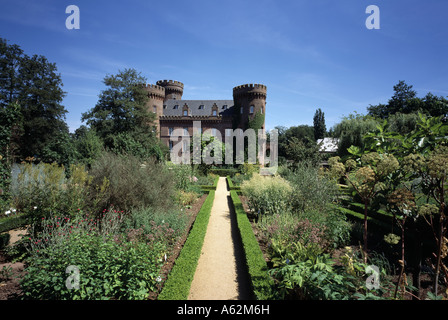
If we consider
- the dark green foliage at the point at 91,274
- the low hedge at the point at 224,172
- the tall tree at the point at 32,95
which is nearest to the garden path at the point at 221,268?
the dark green foliage at the point at 91,274

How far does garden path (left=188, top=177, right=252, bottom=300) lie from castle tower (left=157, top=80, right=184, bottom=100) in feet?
111

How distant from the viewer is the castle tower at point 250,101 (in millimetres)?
32625

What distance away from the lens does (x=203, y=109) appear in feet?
120

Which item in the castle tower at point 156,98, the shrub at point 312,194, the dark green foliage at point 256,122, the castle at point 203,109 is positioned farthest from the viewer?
the castle tower at point 156,98

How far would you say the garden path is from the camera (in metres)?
4.06

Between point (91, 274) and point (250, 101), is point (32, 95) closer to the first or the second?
point (250, 101)

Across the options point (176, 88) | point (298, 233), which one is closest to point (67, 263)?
point (298, 233)

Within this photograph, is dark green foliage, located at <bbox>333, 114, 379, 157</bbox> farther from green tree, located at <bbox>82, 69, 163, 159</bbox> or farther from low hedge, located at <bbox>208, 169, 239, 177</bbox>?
green tree, located at <bbox>82, 69, 163, 159</bbox>

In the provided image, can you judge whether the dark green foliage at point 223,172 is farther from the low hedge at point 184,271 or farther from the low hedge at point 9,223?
the low hedge at point 9,223

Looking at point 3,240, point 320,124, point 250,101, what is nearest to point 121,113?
point 250,101

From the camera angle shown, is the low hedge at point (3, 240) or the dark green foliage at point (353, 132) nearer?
the low hedge at point (3, 240)

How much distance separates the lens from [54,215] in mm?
5164
